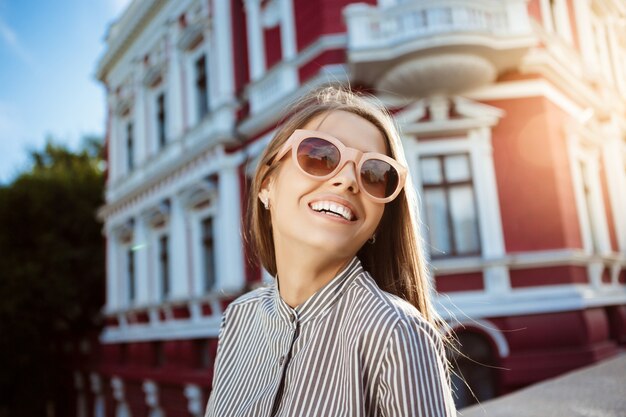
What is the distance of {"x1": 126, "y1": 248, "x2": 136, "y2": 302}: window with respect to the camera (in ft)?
49.3

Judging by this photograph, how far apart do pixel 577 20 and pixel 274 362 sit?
1031 centimetres

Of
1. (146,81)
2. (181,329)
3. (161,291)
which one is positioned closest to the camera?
(181,329)

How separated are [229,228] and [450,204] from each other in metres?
4.45

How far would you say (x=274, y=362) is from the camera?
1.19 m

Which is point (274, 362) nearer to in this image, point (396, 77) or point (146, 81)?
point (396, 77)

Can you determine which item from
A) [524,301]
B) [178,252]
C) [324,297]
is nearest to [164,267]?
[178,252]

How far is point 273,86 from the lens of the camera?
9.36 meters

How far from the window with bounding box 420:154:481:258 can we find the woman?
20.5ft

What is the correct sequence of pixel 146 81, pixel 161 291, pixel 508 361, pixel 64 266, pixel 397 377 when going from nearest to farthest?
pixel 397 377 → pixel 508 361 → pixel 161 291 → pixel 146 81 → pixel 64 266

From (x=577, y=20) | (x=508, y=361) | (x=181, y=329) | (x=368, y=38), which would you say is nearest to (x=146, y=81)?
(x=181, y=329)

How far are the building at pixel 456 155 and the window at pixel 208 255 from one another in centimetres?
3

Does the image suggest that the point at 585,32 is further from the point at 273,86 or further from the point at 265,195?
the point at 265,195

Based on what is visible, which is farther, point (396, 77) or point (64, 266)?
point (64, 266)

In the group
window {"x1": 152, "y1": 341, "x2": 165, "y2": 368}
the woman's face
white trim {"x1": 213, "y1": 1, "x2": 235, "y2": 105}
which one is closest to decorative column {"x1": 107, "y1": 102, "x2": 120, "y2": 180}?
window {"x1": 152, "y1": 341, "x2": 165, "y2": 368}
